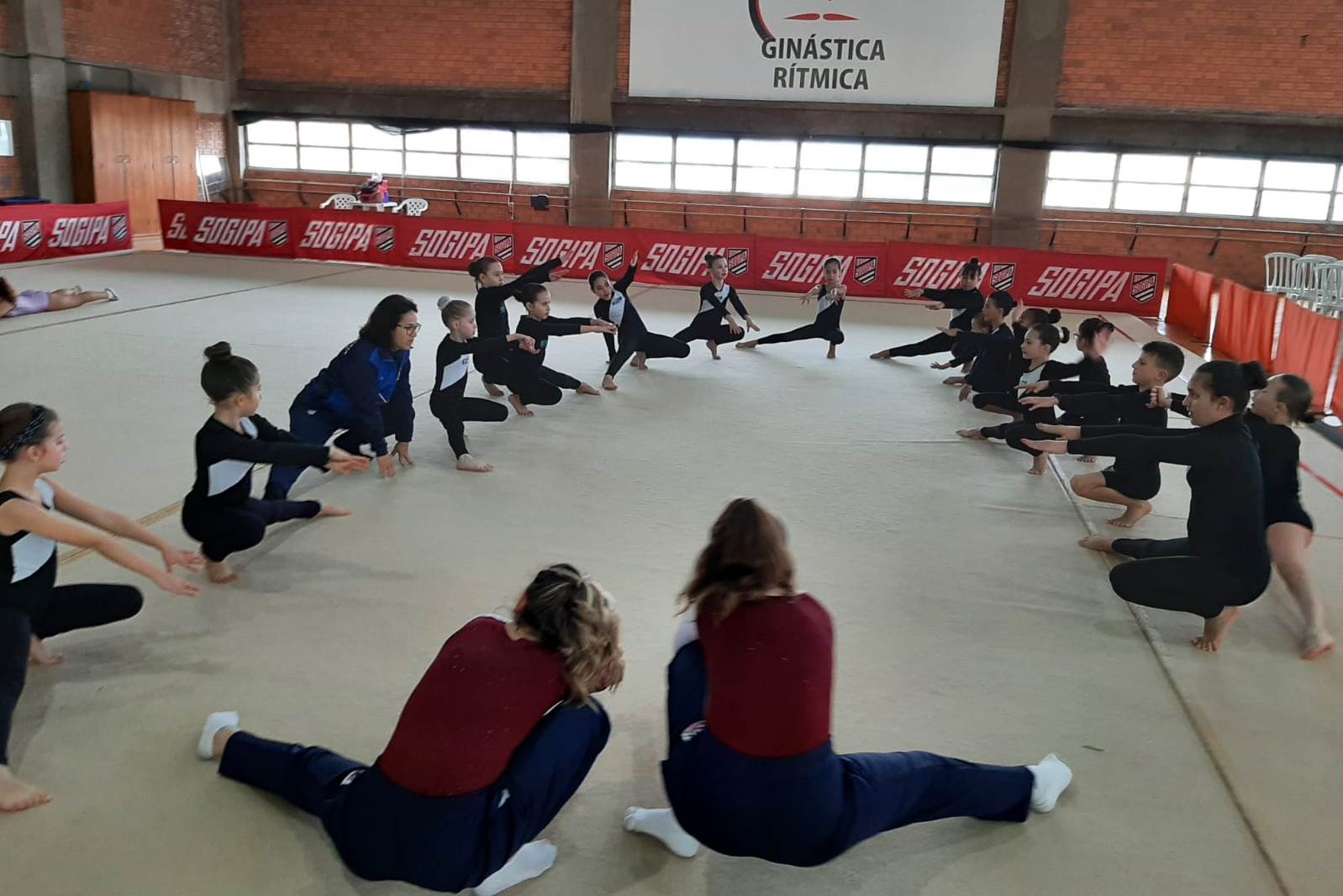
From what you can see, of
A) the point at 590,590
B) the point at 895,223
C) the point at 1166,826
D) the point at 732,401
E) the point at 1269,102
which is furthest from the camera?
the point at 895,223

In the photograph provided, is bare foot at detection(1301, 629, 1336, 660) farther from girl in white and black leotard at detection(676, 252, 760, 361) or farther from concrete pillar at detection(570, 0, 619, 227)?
concrete pillar at detection(570, 0, 619, 227)

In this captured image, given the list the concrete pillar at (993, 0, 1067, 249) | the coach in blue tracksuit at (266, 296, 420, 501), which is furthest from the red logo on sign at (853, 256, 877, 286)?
the coach in blue tracksuit at (266, 296, 420, 501)

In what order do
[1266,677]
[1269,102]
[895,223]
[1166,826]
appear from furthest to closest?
[895,223]
[1269,102]
[1266,677]
[1166,826]

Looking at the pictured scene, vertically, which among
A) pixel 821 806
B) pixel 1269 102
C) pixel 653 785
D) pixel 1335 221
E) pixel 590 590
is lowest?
pixel 653 785

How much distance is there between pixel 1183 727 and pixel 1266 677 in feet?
2.38

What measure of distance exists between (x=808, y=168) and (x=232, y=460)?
804 inches

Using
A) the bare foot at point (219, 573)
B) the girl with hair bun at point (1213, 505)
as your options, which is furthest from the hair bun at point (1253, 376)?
the bare foot at point (219, 573)

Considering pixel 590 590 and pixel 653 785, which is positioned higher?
pixel 590 590

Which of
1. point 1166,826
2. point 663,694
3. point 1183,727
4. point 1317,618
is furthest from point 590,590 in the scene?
point 1317,618

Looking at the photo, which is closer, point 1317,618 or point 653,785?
point 653,785

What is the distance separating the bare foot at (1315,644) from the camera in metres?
4.36

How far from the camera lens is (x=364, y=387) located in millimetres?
5859

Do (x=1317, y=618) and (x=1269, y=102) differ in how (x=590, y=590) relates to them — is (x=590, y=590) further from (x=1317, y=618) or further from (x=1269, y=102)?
(x=1269, y=102)

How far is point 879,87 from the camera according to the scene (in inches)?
859
